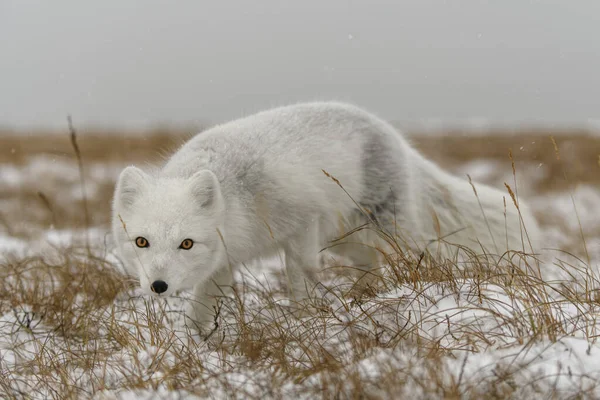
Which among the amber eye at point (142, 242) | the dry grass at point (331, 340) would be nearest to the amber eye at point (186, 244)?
the amber eye at point (142, 242)

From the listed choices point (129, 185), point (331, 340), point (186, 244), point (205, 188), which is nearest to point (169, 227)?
point (186, 244)

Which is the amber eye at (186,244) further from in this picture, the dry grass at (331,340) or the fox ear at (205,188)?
Result: the dry grass at (331,340)

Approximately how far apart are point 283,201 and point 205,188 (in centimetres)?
58

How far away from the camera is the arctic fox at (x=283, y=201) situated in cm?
283

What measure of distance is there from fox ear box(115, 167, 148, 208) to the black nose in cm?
58

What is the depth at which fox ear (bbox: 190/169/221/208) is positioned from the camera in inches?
113

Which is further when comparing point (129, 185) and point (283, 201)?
point (283, 201)

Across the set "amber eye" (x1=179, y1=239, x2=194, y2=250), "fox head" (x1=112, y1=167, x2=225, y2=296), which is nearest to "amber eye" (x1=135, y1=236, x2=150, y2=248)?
"fox head" (x1=112, y1=167, x2=225, y2=296)

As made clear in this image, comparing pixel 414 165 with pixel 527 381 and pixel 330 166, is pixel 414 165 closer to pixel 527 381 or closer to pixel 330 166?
pixel 330 166

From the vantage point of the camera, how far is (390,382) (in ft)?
6.09

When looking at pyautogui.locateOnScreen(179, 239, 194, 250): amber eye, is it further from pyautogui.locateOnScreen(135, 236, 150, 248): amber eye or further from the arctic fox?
pyautogui.locateOnScreen(135, 236, 150, 248): amber eye

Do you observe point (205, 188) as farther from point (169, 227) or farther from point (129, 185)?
point (129, 185)

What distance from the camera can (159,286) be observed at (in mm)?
2652

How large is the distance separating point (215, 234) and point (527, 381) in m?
1.73
